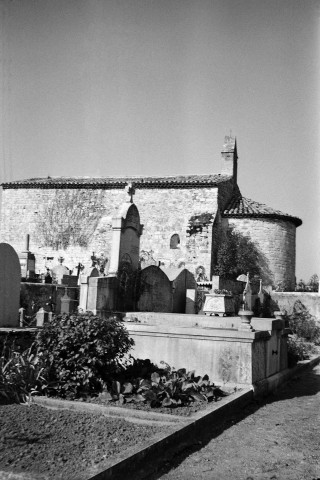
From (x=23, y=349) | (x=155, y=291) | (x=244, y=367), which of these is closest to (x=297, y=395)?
(x=244, y=367)

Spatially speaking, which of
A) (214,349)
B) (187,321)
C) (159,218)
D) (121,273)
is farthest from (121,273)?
(159,218)

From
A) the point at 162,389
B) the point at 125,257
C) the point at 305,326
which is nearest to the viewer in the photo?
the point at 162,389

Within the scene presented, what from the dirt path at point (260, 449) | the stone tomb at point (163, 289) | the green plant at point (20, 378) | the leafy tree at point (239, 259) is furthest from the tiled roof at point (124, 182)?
the green plant at point (20, 378)

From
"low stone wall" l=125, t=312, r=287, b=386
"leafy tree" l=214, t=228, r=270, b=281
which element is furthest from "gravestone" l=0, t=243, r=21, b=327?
"leafy tree" l=214, t=228, r=270, b=281

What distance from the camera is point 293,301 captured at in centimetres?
2173

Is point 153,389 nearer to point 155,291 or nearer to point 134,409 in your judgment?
point 134,409

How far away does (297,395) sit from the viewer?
867 centimetres

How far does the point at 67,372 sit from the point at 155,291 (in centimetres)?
811

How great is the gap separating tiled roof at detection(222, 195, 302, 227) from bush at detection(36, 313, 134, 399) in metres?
24.6

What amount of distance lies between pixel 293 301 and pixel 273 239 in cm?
921

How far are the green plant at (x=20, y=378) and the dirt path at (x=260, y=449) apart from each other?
2.29 m

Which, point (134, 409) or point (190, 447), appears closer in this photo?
point (190, 447)

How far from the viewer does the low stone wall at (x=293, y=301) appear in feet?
69.1

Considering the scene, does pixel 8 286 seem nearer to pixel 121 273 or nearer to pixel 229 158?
pixel 121 273
